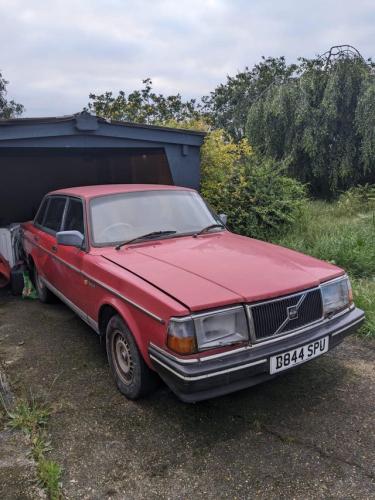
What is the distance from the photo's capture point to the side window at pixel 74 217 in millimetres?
4195

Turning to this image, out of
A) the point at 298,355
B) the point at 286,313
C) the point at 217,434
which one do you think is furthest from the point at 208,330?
the point at 217,434

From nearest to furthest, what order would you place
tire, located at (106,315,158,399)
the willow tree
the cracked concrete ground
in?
the cracked concrete ground, tire, located at (106,315,158,399), the willow tree

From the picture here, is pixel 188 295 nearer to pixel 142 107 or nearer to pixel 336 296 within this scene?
pixel 336 296

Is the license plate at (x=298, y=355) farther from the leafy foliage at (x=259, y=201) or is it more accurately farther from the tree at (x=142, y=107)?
the tree at (x=142, y=107)

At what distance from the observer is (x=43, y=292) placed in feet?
18.5

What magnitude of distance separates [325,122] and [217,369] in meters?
10.9

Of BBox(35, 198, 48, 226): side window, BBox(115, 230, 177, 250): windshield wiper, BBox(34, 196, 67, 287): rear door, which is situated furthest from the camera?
BBox(35, 198, 48, 226): side window

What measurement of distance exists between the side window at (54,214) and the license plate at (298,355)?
10.2 ft

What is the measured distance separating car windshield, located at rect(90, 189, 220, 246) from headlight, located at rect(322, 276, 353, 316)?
1506mm

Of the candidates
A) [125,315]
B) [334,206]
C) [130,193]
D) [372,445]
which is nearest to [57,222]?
[130,193]

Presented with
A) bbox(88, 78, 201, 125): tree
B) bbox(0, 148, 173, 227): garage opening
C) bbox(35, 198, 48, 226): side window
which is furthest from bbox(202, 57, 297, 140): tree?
bbox(35, 198, 48, 226): side window

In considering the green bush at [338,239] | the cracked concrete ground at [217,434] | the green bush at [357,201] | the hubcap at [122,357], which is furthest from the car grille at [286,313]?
the green bush at [357,201]

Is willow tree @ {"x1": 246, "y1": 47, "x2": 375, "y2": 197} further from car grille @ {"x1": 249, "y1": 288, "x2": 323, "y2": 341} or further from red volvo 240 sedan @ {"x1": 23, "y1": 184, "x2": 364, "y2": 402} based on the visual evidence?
car grille @ {"x1": 249, "y1": 288, "x2": 323, "y2": 341}

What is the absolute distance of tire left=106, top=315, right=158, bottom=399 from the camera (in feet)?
9.97
